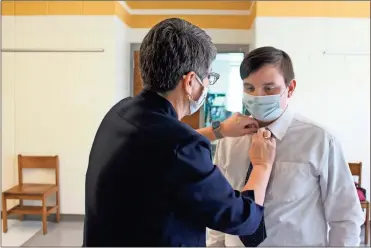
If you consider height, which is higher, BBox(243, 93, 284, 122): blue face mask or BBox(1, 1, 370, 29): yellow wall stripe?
BBox(1, 1, 370, 29): yellow wall stripe

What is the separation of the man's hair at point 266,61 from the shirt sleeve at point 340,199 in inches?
11.8

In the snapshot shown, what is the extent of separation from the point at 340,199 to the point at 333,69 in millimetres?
3134

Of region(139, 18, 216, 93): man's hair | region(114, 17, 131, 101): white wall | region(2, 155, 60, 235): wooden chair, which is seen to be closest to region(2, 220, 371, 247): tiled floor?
region(2, 155, 60, 235): wooden chair

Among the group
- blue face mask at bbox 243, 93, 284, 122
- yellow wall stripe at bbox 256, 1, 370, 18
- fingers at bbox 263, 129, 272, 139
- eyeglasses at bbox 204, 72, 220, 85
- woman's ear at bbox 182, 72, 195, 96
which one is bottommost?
fingers at bbox 263, 129, 272, 139

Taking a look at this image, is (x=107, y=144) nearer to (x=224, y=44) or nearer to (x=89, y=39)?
(x=89, y=39)

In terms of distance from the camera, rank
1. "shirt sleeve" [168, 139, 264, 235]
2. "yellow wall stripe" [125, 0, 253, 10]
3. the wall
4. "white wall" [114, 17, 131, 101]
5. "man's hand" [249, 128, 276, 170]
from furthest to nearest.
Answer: "yellow wall stripe" [125, 0, 253, 10] < "white wall" [114, 17, 131, 101] < the wall < "man's hand" [249, 128, 276, 170] < "shirt sleeve" [168, 139, 264, 235]

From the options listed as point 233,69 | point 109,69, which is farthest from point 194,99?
point 233,69

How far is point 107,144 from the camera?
902 millimetres

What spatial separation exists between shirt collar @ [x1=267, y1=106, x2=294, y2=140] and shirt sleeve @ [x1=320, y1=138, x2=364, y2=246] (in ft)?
0.52

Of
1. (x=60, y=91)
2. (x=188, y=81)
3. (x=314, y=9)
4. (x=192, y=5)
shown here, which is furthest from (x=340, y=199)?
(x=192, y=5)

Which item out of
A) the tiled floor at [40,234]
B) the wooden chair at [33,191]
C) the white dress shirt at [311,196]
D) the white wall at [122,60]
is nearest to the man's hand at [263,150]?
the white dress shirt at [311,196]

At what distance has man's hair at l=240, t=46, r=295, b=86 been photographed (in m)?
1.26

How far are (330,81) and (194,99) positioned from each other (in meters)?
3.42

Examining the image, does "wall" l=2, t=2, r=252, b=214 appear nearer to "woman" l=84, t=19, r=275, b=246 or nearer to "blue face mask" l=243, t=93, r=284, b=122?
"blue face mask" l=243, t=93, r=284, b=122
